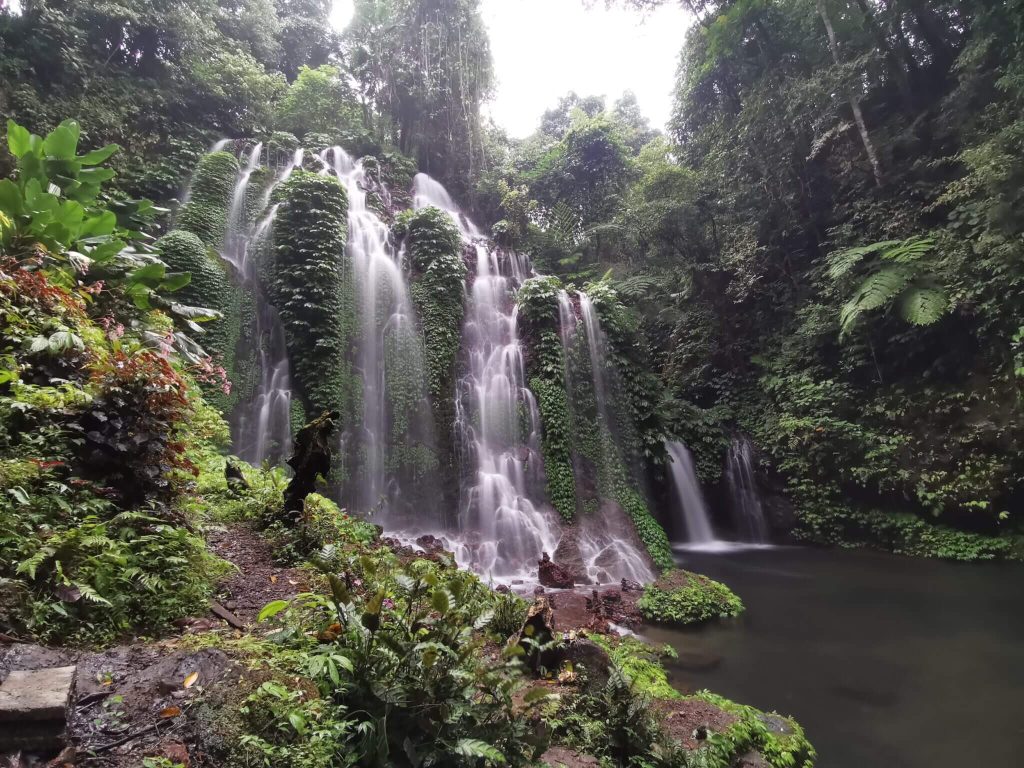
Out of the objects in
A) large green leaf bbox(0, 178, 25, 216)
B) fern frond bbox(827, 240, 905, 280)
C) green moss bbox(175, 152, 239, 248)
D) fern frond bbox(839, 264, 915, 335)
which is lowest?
large green leaf bbox(0, 178, 25, 216)

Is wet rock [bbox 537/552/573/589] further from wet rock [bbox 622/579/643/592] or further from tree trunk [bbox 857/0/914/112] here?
tree trunk [bbox 857/0/914/112]

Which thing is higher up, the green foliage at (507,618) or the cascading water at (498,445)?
the cascading water at (498,445)

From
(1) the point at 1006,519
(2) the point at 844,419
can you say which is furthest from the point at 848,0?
(1) the point at 1006,519

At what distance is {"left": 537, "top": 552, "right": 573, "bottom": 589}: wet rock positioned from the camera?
322 inches

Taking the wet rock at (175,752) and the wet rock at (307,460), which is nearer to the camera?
the wet rock at (175,752)

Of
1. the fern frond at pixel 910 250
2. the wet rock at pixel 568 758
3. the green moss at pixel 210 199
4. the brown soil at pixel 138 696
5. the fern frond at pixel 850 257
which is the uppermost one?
the green moss at pixel 210 199

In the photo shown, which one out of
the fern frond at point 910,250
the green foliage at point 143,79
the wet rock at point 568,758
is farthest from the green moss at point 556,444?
the green foliage at point 143,79

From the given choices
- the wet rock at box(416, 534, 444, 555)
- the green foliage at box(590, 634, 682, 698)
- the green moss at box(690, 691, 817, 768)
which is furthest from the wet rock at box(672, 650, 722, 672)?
the wet rock at box(416, 534, 444, 555)

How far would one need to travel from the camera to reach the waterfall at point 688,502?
12.4 meters

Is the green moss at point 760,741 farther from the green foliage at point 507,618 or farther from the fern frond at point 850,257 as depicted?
the fern frond at point 850,257

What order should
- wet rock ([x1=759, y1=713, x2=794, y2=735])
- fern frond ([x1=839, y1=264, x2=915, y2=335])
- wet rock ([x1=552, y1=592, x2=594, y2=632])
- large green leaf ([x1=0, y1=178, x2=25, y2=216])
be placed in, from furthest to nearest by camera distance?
1. fern frond ([x1=839, y1=264, x2=915, y2=335])
2. wet rock ([x1=552, y1=592, x2=594, y2=632])
3. large green leaf ([x1=0, y1=178, x2=25, y2=216])
4. wet rock ([x1=759, y1=713, x2=794, y2=735])

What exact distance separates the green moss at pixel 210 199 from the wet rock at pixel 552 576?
10.3 metres

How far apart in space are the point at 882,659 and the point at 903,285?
8179mm

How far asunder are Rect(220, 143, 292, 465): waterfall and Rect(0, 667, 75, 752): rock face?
7.66 meters
